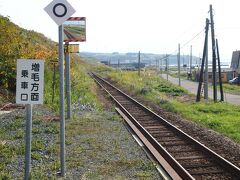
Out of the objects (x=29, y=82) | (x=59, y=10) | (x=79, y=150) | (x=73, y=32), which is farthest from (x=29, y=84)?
(x=73, y=32)

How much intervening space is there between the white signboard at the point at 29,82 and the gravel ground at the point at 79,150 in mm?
1470

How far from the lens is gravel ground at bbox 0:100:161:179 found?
26.1ft

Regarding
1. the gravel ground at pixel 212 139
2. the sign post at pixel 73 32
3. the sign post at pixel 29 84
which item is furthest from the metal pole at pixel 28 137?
the sign post at pixel 73 32

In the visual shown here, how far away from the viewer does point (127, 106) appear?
22.4m

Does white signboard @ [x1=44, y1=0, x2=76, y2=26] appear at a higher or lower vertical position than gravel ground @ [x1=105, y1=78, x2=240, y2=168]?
higher

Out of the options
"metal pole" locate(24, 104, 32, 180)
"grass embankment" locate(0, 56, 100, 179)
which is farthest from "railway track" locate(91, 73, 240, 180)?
"metal pole" locate(24, 104, 32, 180)

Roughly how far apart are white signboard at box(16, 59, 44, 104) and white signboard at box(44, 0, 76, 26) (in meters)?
0.91

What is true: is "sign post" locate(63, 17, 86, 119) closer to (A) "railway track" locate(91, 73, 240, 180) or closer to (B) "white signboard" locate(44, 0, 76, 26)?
(A) "railway track" locate(91, 73, 240, 180)

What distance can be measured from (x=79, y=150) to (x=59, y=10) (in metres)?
3.81

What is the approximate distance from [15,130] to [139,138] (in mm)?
3576

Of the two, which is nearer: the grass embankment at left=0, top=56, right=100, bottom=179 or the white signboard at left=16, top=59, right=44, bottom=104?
the white signboard at left=16, top=59, right=44, bottom=104

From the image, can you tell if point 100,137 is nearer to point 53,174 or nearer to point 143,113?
point 53,174

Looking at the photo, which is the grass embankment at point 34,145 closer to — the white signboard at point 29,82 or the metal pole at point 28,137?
the metal pole at point 28,137

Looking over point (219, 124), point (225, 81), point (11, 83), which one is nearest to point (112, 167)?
point (219, 124)
